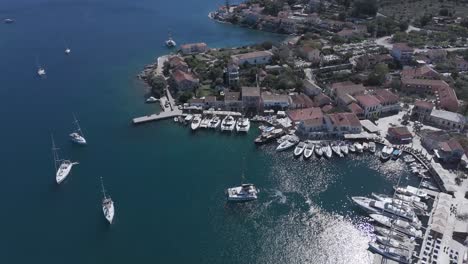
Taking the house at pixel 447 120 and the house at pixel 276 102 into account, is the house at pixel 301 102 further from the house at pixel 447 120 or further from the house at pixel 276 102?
the house at pixel 447 120

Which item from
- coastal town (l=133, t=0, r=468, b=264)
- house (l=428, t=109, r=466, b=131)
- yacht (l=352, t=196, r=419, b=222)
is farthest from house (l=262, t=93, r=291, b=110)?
yacht (l=352, t=196, r=419, b=222)

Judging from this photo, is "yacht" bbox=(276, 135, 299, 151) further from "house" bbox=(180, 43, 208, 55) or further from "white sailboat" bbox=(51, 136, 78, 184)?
"house" bbox=(180, 43, 208, 55)

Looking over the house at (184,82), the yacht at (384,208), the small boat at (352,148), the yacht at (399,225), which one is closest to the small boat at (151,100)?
the house at (184,82)

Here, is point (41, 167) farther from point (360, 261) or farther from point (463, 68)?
point (463, 68)

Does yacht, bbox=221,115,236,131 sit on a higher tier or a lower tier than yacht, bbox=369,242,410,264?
higher

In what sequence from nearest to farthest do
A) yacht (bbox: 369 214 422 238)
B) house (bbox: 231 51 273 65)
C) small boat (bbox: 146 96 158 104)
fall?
yacht (bbox: 369 214 422 238), small boat (bbox: 146 96 158 104), house (bbox: 231 51 273 65)

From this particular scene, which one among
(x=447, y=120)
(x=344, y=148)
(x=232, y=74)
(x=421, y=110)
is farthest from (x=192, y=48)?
(x=447, y=120)
